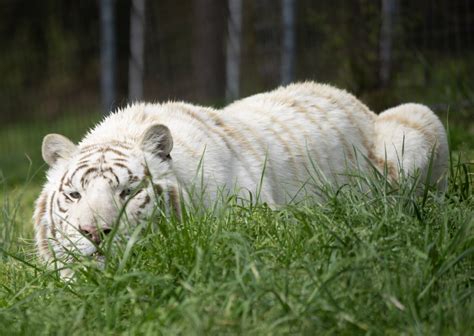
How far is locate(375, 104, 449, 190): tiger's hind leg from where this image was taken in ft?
17.5

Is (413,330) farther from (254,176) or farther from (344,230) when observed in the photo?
(254,176)

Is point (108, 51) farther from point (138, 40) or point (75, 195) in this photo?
point (75, 195)

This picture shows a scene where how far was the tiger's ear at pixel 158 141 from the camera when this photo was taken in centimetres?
426

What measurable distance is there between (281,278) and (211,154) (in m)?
1.48

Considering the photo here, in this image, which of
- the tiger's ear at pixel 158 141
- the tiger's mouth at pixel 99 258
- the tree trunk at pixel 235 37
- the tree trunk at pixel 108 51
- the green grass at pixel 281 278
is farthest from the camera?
the tree trunk at pixel 235 37

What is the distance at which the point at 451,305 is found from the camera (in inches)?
118

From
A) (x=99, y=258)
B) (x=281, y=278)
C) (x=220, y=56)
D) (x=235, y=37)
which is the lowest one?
(x=220, y=56)

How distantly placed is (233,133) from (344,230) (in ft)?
5.19

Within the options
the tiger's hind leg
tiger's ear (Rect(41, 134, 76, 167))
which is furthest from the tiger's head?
the tiger's hind leg

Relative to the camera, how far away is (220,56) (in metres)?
11.4

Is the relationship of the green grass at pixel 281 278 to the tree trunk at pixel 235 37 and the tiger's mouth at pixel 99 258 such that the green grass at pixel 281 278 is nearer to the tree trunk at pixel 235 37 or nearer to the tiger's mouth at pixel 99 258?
the tiger's mouth at pixel 99 258

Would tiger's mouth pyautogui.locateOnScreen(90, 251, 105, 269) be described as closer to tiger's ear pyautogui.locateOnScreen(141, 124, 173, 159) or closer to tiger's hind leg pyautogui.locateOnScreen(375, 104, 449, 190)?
tiger's ear pyautogui.locateOnScreen(141, 124, 173, 159)

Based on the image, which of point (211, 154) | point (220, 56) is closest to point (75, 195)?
point (211, 154)

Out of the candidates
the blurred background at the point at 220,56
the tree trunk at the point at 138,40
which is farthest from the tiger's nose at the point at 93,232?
the tree trunk at the point at 138,40
